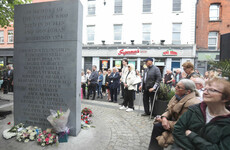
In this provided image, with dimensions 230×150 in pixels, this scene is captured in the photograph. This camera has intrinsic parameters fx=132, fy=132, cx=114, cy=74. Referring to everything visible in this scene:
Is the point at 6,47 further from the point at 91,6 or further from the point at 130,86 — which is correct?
the point at 130,86

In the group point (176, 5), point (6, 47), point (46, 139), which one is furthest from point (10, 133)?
point (6, 47)

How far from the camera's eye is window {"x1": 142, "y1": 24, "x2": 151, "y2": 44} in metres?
16.2

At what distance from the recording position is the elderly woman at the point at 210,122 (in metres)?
1.46

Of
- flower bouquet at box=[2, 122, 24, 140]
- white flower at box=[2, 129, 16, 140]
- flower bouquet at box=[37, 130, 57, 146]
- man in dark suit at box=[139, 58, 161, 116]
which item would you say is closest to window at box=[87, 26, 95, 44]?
man in dark suit at box=[139, 58, 161, 116]

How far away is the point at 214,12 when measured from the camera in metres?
16.2

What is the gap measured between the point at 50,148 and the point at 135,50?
14.9 meters

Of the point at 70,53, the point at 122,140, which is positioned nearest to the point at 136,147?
the point at 122,140

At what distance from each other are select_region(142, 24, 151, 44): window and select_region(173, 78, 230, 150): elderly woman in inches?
610

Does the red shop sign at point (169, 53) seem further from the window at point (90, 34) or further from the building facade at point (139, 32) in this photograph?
the window at point (90, 34)

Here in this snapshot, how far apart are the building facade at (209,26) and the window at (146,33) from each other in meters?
5.93

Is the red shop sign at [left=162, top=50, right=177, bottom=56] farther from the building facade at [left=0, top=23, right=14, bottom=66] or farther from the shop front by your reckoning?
the building facade at [left=0, top=23, right=14, bottom=66]

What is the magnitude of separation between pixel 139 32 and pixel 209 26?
28.0 feet

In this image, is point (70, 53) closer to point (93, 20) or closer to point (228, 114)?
point (228, 114)

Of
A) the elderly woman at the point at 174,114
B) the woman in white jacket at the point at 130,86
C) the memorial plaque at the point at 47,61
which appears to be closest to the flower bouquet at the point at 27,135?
the memorial plaque at the point at 47,61
